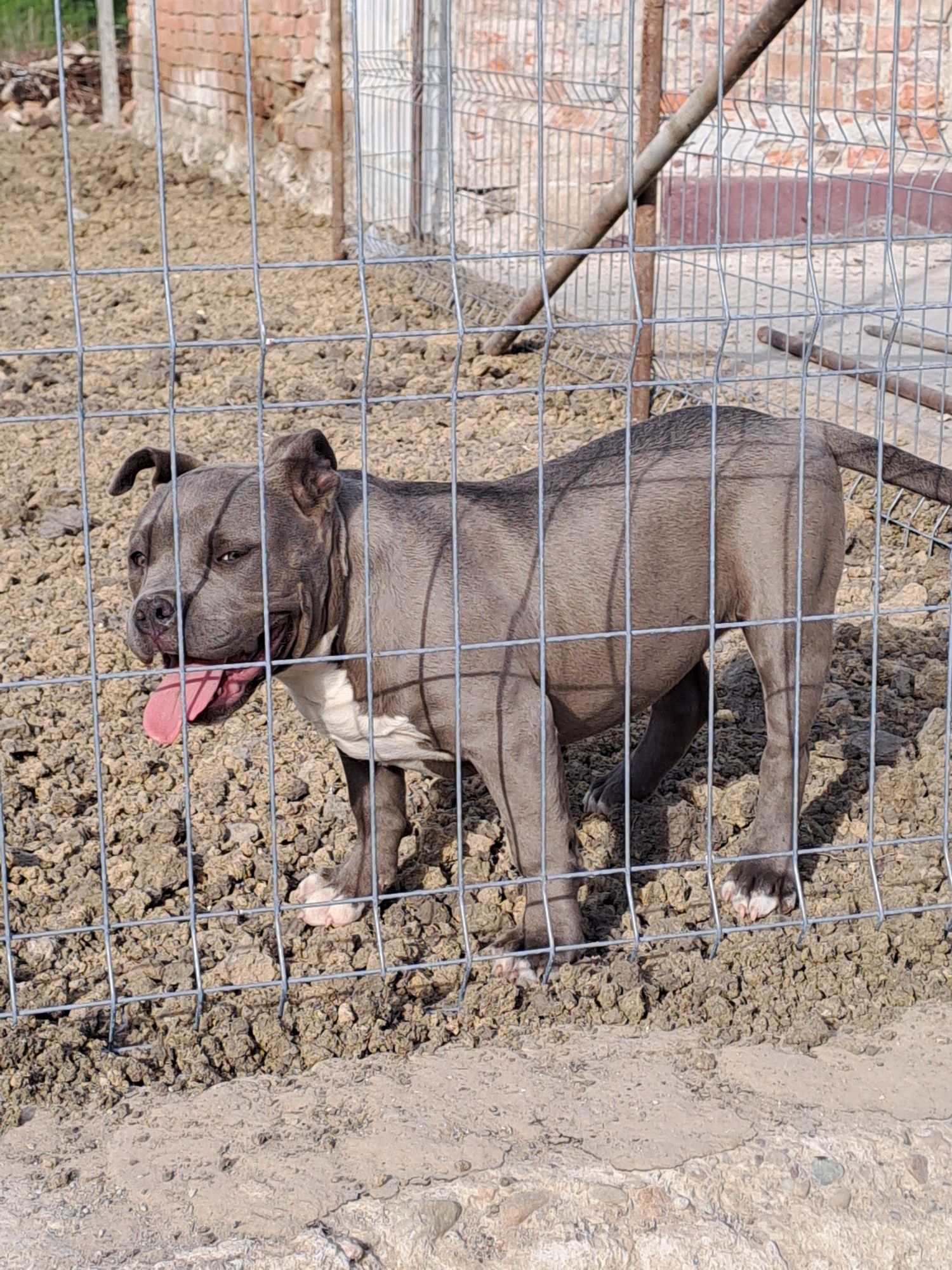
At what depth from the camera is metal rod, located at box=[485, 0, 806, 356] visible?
18.2 feet

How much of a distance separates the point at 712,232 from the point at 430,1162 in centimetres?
788

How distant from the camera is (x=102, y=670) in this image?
5539 mm

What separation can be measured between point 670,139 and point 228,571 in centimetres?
372

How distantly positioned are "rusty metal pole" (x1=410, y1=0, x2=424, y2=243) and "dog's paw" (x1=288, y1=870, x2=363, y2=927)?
24.9ft

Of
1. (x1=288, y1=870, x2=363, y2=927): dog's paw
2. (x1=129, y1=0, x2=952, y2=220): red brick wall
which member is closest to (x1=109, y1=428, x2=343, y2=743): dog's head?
(x1=288, y1=870, x2=363, y2=927): dog's paw

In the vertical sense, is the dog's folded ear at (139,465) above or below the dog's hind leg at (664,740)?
above

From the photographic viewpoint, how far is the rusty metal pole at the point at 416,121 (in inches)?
422

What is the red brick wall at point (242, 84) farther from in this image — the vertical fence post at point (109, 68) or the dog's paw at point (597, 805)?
the dog's paw at point (597, 805)

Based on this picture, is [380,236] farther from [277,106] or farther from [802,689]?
[802,689]

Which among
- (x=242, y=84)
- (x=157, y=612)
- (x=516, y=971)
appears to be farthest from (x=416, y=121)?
(x=516, y=971)

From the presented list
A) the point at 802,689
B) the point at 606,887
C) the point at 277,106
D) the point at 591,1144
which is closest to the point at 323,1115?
the point at 591,1144

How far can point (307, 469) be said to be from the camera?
371 cm

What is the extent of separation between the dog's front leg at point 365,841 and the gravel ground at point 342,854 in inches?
4.6

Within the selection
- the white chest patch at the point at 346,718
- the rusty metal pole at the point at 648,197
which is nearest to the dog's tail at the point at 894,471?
the white chest patch at the point at 346,718
